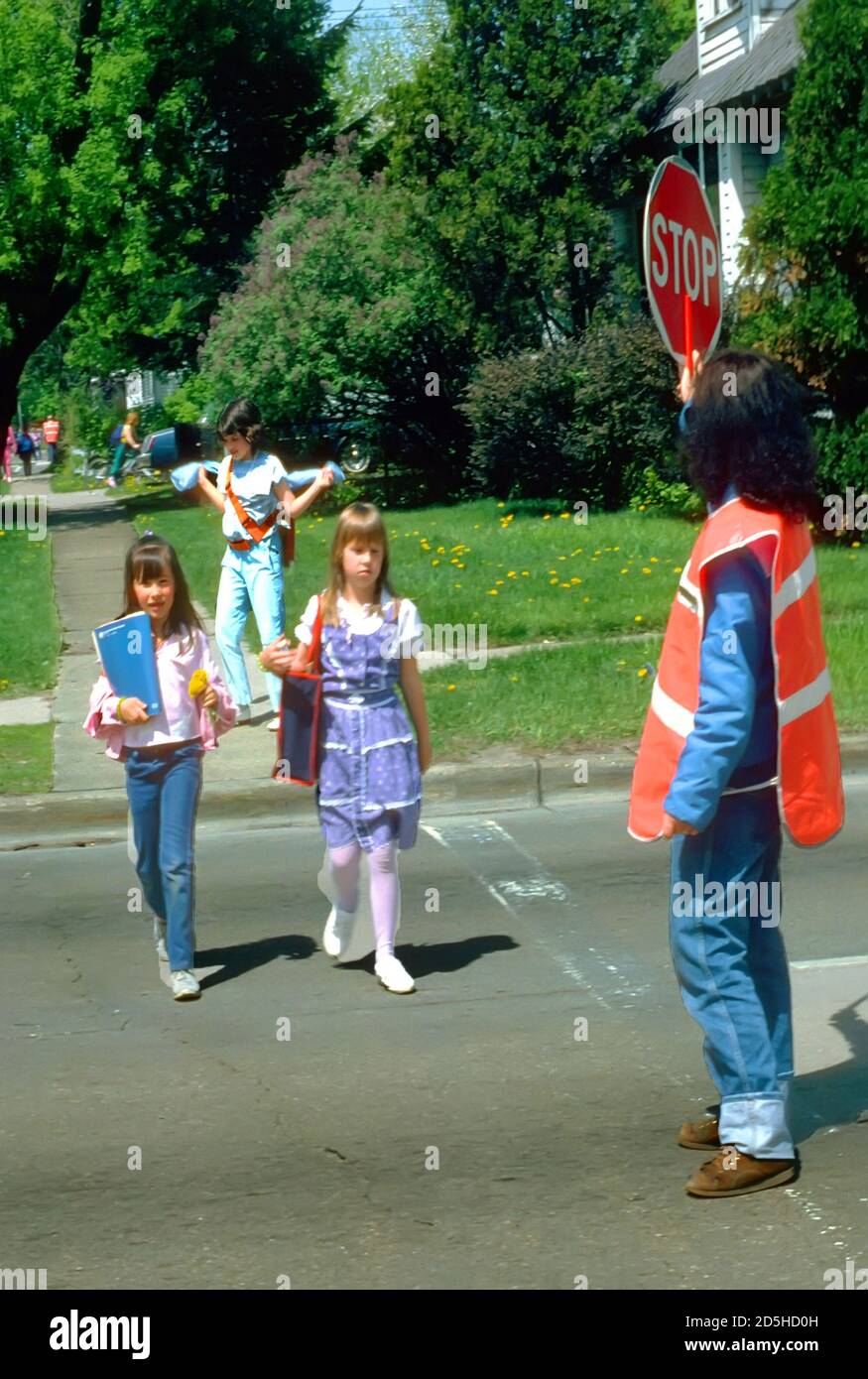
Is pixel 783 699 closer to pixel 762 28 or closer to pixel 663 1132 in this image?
pixel 663 1132

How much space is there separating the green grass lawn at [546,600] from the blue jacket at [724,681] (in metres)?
5.70

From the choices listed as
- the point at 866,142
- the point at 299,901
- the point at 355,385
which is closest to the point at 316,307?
the point at 355,385

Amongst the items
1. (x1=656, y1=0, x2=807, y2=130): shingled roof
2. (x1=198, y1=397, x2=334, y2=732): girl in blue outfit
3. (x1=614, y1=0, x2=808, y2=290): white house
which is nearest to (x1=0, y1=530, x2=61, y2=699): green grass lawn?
(x1=198, y1=397, x2=334, y2=732): girl in blue outfit

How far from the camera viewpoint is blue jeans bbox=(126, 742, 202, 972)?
6.44 meters

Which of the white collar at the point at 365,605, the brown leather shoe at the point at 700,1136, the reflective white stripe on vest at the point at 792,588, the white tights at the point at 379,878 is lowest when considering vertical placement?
the brown leather shoe at the point at 700,1136

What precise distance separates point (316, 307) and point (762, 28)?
24.2ft

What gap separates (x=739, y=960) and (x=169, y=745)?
2596mm

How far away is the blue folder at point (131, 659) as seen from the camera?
6250mm

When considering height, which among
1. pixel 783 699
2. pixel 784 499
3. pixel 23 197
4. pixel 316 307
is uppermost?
pixel 23 197

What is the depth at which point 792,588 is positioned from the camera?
434cm

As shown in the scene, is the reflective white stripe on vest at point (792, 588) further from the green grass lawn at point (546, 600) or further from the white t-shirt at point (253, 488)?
the white t-shirt at point (253, 488)

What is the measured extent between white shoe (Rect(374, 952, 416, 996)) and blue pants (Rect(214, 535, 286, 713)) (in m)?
4.41

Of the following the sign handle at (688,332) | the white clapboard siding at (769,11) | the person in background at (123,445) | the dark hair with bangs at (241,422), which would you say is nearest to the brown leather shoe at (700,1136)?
the sign handle at (688,332)
